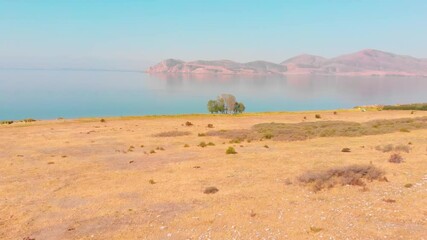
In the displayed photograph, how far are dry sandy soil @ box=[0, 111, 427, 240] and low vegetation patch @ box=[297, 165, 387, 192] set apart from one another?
61cm

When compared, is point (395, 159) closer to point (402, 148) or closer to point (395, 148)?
point (402, 148)

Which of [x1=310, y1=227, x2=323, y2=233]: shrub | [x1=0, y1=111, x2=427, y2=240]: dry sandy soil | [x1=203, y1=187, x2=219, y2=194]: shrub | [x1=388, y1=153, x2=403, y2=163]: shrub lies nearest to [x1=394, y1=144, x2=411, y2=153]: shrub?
[x1=0, y1=111, x2=427, y2=240]: dry sandy soil

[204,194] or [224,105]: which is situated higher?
[204,194]

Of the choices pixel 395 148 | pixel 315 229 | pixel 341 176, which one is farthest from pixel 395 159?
pixel 315 229

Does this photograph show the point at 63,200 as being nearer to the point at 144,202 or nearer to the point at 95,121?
the point at 144,202

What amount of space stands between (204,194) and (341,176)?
33.3 feet

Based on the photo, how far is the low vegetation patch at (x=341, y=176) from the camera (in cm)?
2331

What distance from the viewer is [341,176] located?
24.5 meters

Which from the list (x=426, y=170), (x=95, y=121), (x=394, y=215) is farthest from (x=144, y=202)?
(x=95, y=121)

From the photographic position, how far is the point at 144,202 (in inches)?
852

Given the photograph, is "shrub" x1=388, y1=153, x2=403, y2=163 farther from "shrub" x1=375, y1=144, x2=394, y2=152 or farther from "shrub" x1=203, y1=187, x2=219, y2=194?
"shrub" x1=203, y1=187, x2=219, y2=194

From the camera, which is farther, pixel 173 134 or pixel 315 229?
pixel 173 134

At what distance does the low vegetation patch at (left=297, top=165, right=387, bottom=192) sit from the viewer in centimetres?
2331

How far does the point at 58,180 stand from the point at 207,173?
1207 cm
